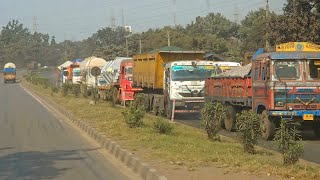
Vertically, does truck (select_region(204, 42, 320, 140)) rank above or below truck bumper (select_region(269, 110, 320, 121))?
above

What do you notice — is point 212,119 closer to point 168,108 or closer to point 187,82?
point 187,82

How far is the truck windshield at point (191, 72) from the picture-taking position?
69.1 ft

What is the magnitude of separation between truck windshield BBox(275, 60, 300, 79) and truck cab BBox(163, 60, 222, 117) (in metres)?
7.52

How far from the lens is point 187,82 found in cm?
2105

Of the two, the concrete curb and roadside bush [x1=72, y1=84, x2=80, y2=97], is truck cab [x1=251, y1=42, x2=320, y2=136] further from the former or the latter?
roadside bush [x1=72, y1=84, x2=80, y2=97]

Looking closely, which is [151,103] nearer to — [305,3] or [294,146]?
[305,3]

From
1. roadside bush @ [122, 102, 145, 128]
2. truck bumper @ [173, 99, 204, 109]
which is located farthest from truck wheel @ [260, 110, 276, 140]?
truck bumper @ [173, 99, 204, 109]

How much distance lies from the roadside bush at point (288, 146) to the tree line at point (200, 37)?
13.2 metres

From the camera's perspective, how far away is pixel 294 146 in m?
8.30

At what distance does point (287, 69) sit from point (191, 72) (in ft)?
26.3

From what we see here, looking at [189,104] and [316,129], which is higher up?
[189,104]

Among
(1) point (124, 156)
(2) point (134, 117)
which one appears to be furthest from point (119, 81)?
(1) point (124, 156)

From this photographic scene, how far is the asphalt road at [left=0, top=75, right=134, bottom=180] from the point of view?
875 cm

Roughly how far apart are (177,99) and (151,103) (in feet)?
15.3
